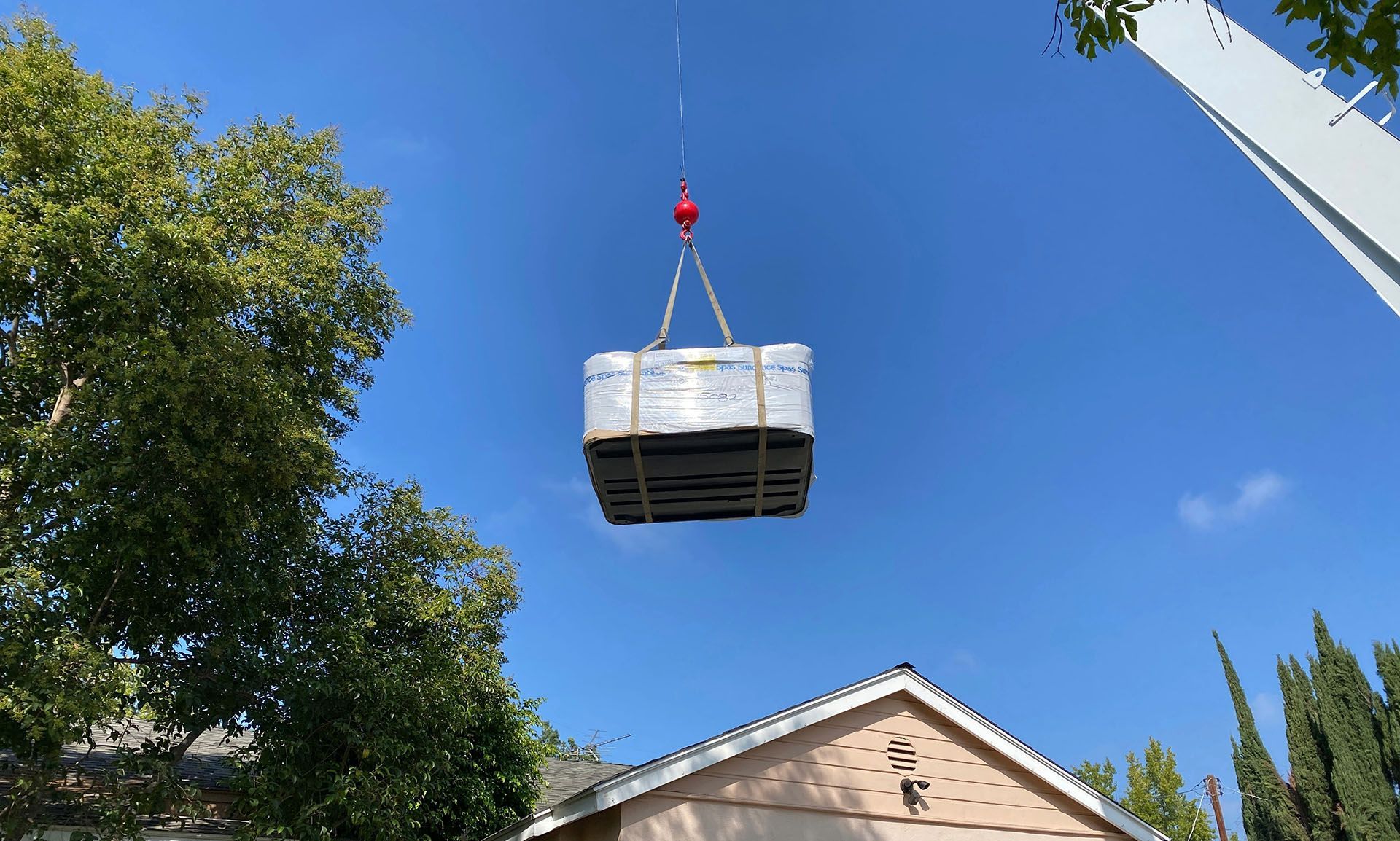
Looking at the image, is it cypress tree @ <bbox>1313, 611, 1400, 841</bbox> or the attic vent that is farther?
cypress tree @ <bbox>1313, 611, 1400, 841</bbox>

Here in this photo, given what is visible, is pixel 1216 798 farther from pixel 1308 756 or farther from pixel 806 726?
pixel 806 726

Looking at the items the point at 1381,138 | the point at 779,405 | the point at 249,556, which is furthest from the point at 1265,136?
the point at 249,556

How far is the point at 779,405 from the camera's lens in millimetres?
6008

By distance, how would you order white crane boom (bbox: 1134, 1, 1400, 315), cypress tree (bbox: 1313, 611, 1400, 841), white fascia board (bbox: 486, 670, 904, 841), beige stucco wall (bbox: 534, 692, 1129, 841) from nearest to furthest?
1. white crane boom (bbox: 1134, 1, 1400, 315)
2. white fascia board (bbox: 486, 670, 904, 841)
3. beige stucco wall (bbox: 534, 692, 1129, 841)
4. cypress tree (bbox: 1313, 611, 1400, 841)

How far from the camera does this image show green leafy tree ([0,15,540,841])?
9320 millimetres

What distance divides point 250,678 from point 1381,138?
37.9 feet

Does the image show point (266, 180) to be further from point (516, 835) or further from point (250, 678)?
point (516, 835)

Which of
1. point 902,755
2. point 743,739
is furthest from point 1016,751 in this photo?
point 743,739

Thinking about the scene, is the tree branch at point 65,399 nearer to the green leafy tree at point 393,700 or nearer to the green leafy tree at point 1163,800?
the green leafy tree at point 393,700

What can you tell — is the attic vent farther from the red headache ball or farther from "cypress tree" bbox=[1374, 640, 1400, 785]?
"cypress tree" bbox=[1374, 640, 1400, 785]

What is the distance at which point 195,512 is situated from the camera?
1019cm

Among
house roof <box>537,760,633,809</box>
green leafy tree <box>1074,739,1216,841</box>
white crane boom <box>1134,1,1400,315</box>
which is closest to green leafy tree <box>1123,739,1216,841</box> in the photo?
green leafy tree <box>1074,739,1216,841</box>

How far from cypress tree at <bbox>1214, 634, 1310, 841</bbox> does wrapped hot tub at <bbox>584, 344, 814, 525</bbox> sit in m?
22.7

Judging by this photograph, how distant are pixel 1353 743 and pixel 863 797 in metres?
19.0
